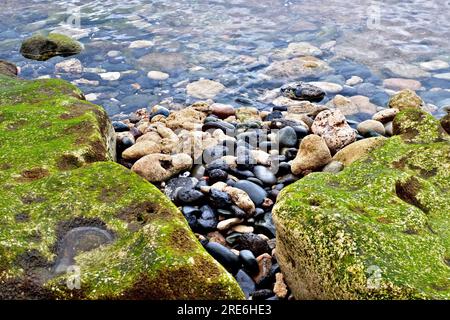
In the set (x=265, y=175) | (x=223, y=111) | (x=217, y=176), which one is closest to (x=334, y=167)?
(x=265, y=175)

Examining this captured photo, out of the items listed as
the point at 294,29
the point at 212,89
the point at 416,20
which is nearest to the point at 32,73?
the point at 212,89

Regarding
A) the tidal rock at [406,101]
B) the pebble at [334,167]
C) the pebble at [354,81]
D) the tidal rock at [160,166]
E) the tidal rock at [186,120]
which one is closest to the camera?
the pebble at [334,167]

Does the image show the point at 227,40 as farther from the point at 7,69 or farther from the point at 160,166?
the point at 160,166

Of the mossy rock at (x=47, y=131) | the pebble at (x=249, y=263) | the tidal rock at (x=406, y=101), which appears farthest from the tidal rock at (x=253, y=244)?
the tidal rock at (x=406, y=101)

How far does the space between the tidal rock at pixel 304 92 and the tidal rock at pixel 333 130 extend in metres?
2.38

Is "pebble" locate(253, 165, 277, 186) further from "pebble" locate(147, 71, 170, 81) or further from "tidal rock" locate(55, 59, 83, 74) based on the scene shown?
"tidal rock" locate(55, 59, 83, 74)

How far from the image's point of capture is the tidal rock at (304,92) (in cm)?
1046

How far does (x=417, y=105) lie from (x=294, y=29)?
6718mm

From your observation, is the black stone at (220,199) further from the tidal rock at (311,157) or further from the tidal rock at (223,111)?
the tidal rock at (223,111)

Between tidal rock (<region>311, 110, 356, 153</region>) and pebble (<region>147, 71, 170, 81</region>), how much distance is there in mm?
5037

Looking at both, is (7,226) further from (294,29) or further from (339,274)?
(294,29)

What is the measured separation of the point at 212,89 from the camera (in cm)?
1116

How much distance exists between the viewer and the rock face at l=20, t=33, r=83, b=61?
13.3 m

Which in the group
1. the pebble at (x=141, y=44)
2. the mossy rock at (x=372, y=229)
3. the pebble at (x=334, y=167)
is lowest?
the pebble at (x=141, y=44)
